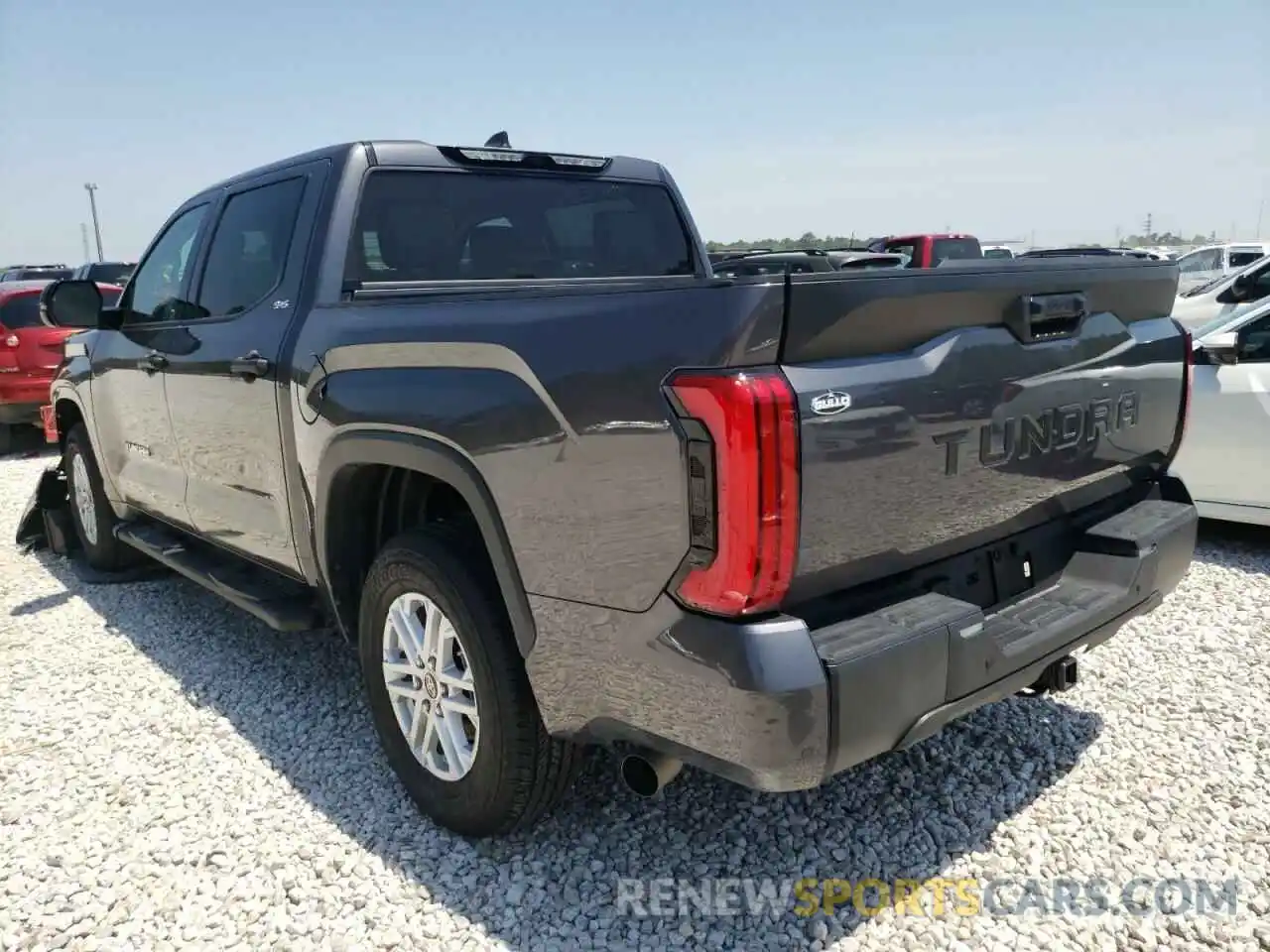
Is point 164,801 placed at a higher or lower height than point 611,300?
lower

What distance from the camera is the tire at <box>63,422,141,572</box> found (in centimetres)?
539

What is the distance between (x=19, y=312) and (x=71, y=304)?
6.55 metres

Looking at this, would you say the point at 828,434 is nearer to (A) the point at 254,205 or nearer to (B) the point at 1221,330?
(A) the point at 254,205

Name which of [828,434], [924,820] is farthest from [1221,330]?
[828,434]

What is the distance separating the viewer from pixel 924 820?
289 centimetres

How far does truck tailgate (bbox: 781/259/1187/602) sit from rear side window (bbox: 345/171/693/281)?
1.84m

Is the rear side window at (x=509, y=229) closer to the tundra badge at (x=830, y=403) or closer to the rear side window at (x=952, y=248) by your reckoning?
the tundra badge at (x=830, y=403)

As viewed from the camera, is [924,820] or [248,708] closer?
[924,820]

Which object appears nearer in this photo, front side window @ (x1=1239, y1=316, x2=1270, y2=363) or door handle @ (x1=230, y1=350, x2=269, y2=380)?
door handle @ (x1=230, y1=350, x2=269, y2=380)

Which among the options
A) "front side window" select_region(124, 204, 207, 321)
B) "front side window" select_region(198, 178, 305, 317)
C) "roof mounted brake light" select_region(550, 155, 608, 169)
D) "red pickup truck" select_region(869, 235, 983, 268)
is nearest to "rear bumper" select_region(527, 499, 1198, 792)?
"front side window" select_region(198, 178, 305, 317)

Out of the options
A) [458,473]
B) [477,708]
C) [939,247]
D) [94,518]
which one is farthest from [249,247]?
[939,247]

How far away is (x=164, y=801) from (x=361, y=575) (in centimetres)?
93

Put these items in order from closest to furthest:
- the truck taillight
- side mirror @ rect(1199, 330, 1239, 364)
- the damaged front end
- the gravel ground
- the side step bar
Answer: the truck taillight, the gravel ground, the side step bar, side mirror @ rect(1199, 330, 1239, 364), the damaged front end

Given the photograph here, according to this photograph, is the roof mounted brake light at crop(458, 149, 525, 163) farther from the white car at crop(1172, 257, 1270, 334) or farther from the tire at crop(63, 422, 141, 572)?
the white car at crop(1172, 257, 1270, 334)
